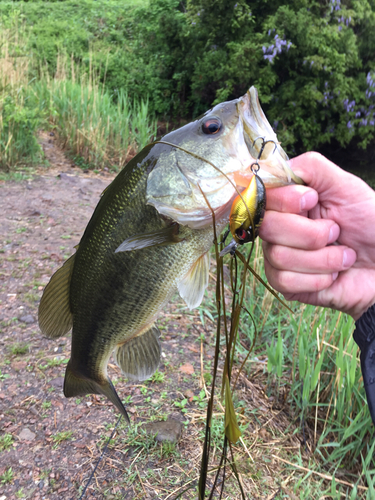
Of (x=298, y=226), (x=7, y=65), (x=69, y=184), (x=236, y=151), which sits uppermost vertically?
(x=236, y=151)

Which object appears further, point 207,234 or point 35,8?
point 35,8

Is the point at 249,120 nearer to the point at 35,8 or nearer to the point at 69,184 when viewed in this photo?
the point at 69,184

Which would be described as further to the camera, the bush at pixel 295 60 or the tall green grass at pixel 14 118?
the bush at pixel 295 60

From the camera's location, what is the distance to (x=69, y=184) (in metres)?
5.88

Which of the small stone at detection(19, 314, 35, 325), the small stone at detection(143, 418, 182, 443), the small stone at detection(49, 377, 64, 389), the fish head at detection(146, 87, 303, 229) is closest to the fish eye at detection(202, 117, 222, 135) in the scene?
the fish head at detection(146, 87, 303, 229)

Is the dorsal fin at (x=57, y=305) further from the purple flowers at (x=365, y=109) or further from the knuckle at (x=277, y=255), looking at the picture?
the purple flowers at (x=365, y=109)

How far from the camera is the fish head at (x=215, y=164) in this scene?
1.09 m

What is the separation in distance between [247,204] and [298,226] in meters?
0.27

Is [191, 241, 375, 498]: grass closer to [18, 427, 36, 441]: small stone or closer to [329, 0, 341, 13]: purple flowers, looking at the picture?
[18, 427, 36, 441]: small stone

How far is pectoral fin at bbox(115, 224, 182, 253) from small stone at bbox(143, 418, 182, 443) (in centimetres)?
140

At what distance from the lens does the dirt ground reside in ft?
6.31

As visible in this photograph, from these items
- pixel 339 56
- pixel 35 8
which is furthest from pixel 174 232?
pixel 35 8

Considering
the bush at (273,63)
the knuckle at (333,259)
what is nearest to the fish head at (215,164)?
the knuckle at (333,259)

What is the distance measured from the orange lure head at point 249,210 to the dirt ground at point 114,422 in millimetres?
1499
